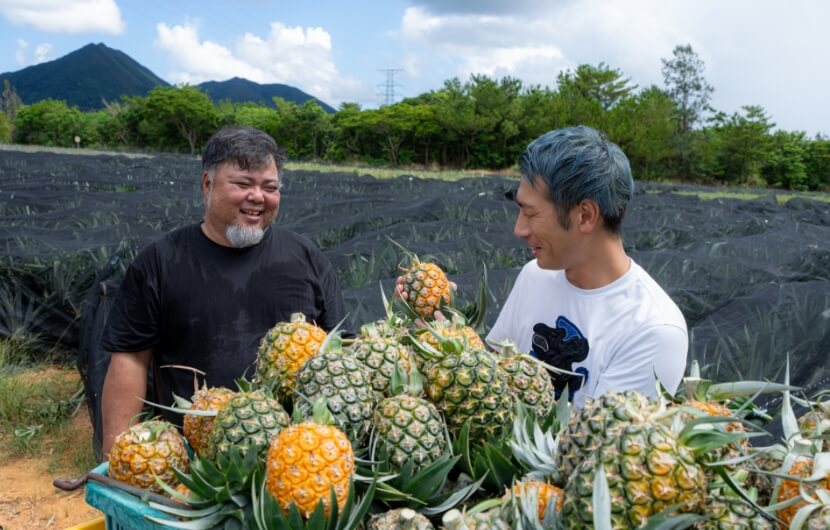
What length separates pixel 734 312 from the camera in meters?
4.64

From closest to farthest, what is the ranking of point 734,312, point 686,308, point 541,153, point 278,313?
point 541,153, point 278,313, point 734,312, point 686,308

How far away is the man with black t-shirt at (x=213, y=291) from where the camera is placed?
9.63 feet

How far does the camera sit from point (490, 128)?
4469 centimetres

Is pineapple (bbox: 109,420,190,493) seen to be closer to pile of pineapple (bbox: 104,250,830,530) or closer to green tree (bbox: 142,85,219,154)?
pile of pineapple (bbox: 104,250,830,530)

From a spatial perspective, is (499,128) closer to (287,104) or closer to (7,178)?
(287,104)

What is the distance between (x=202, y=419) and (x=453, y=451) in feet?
1.93

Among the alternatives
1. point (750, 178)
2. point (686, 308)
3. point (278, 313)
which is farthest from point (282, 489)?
point (750, 178)

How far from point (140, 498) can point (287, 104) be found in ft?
184

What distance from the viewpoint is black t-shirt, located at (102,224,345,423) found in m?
2.95

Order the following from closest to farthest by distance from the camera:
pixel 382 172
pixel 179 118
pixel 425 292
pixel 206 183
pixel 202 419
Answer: pixel 202 419 < pixel 425 292 < pixel 206 183 < pixel 382 172 < pixel 179 118

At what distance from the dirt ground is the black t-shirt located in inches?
59.4

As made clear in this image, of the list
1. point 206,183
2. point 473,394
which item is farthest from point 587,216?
point 206,183

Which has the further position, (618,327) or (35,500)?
(35,500)

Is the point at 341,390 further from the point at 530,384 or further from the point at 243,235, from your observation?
the point at 243,235
